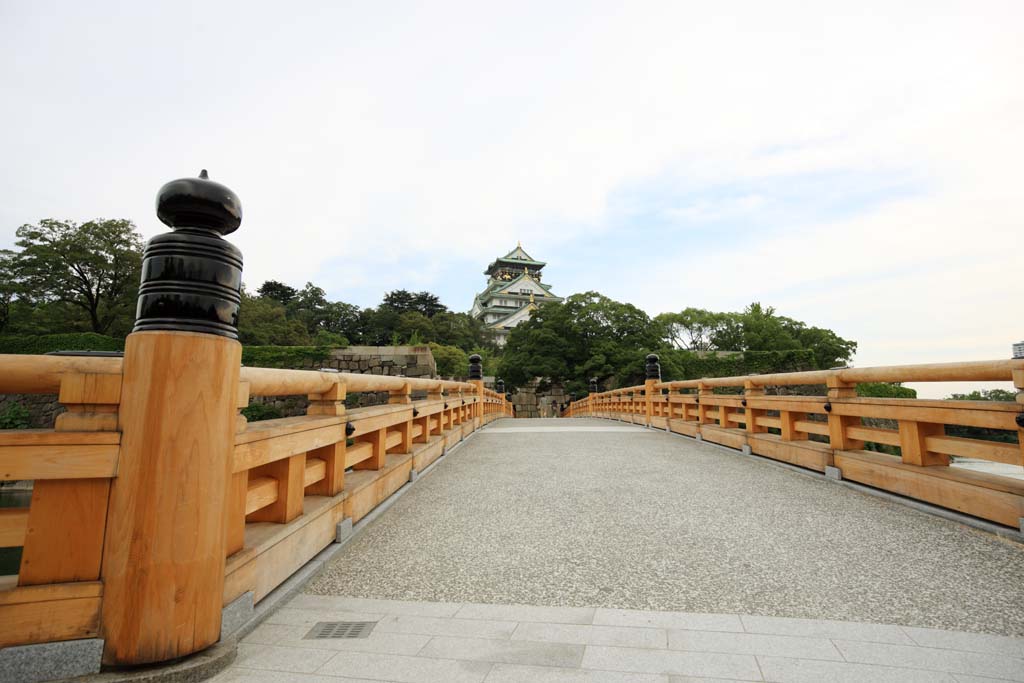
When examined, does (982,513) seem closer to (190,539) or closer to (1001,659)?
(1001,659)

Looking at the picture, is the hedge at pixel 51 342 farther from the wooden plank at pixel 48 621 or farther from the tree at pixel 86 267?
the wooden plank at pixel 48 621

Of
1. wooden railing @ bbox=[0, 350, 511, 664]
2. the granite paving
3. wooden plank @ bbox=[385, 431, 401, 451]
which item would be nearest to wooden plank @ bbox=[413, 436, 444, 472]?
wooden plank @ bbox=[385, 431, 401, 451]

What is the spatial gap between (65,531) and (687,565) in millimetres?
2687

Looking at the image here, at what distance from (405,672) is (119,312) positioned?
27.9 meters

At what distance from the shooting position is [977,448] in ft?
9.30

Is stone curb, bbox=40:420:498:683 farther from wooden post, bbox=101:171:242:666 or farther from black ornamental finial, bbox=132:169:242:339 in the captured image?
black ornamental finial, bbox=132:169:242:339

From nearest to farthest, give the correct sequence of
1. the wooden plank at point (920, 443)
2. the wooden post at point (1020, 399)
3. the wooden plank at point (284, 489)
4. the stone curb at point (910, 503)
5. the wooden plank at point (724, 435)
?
the wooden plank at point (284, 489) → the wooden post at point (1020, 399) → the stone curb at point (910, 503) → the wooden plank at point (920, 443) → the wooden plank at point (724, 435)

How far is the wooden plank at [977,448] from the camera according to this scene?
2643 mm

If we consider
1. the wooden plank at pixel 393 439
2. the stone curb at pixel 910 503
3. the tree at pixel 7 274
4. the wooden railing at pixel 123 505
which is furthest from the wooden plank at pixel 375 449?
the tree at pixel 7 274

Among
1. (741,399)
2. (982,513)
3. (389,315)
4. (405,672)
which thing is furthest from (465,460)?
(389,315)

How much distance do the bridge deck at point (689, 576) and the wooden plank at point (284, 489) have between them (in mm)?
412

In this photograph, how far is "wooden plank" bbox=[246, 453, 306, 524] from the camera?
2202 mm

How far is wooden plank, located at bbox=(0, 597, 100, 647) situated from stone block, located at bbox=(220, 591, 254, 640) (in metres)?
0.36

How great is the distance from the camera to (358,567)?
2555mm
